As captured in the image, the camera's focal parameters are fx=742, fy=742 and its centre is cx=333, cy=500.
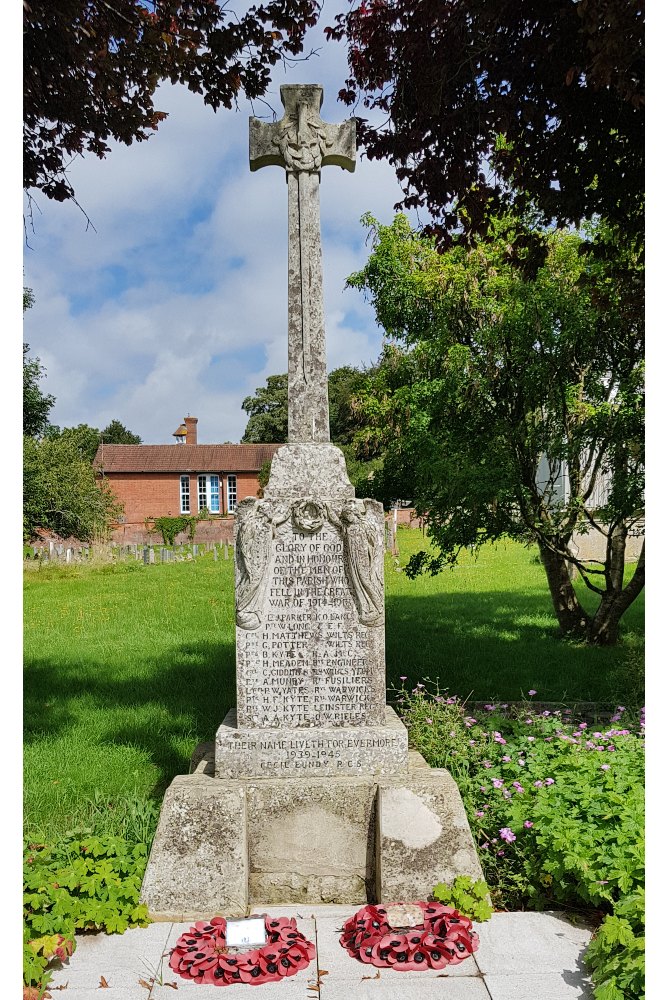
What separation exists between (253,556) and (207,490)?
42.6 meters

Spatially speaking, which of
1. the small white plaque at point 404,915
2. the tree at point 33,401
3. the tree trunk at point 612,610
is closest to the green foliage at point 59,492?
the tree at point 33,401

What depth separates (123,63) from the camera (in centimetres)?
565

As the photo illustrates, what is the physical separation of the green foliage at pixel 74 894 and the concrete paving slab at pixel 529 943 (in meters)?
→ 1.68

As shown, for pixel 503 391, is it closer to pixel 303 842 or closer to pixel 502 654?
pixel 502 654

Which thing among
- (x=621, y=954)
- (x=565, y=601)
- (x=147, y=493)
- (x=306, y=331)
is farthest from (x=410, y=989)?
(x=147, y=493)

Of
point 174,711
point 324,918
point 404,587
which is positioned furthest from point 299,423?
point 404,587

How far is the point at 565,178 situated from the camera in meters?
6.01

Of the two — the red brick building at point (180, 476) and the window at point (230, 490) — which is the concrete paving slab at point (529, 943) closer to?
the red brick building at point (180, 476)

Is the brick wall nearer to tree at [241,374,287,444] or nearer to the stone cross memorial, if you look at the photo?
tree at [241,374,287,444]

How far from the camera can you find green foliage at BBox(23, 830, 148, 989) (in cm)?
329

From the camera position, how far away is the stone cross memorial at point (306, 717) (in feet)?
12.9

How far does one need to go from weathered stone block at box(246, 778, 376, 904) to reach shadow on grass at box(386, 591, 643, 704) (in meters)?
2.40

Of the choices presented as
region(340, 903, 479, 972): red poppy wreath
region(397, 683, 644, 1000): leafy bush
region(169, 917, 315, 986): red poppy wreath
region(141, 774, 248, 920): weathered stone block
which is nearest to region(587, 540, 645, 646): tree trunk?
region(397, 683, 644, 1000): leafy bush

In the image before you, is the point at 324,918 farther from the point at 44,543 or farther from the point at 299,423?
the point at 44,543
